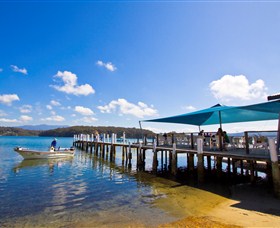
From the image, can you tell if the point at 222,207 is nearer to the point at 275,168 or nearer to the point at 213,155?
the point at 275,168

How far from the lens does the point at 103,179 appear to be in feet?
42.0

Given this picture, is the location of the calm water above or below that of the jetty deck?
below

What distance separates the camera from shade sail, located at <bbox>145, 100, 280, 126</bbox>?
9789 millimetres

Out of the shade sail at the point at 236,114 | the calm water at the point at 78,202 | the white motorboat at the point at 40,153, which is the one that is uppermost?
the shade sail at the point at 236,114

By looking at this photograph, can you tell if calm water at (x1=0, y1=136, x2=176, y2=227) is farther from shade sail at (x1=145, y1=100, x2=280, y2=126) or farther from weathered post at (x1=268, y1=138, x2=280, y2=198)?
shade sail at (x1=145, y1=100, x2=280, y2=126)

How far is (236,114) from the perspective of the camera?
1385cm

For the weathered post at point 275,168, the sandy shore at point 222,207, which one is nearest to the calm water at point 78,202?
the sandy shore at point 222,207

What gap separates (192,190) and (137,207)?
343 cm

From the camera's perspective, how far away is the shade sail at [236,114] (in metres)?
9.79

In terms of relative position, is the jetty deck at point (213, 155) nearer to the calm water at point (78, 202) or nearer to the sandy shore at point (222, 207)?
the sandy shore at point (222, 207)

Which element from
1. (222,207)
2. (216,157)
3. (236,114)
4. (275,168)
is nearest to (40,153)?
(216,157)

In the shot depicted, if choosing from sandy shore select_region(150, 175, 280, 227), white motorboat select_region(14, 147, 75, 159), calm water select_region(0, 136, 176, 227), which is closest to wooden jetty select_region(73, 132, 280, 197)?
sandy shore select_region(150, 175, 280, 227)

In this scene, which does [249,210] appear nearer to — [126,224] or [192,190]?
[192,190]

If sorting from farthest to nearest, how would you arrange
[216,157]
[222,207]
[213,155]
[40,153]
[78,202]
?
[40,153] → [216,157] → [213,155] → [78,202] → [222,207]
